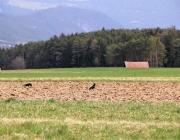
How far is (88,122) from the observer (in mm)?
13445

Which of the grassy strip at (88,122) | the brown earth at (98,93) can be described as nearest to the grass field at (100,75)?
the brown earth at (98,93)

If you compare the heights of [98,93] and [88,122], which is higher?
[88,122]

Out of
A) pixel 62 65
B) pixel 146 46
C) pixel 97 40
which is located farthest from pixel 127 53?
pixel 62 65

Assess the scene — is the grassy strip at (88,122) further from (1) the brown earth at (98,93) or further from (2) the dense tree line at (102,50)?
(2) the dense tree line at (102,50)

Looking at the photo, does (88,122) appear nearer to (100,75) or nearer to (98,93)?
(98,93)

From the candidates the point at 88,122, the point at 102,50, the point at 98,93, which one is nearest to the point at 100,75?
the point at 98,93

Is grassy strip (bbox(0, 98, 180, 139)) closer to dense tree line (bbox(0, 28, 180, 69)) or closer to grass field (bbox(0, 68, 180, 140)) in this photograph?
grass field (bbox(0, 68, 180, 140))

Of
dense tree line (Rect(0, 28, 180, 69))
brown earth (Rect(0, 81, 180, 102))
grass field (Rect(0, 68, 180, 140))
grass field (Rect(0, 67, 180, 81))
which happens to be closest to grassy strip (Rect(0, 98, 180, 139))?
grass field (Rect(0, 68, 180, 140))

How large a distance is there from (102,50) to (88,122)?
4694 inches

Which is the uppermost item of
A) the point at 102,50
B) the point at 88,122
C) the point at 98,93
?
the point at 102,50

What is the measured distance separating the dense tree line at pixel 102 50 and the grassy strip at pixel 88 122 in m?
100

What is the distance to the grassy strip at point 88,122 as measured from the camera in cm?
1164

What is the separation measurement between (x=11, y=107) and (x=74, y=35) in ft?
454

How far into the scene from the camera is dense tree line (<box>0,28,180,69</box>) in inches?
4646
